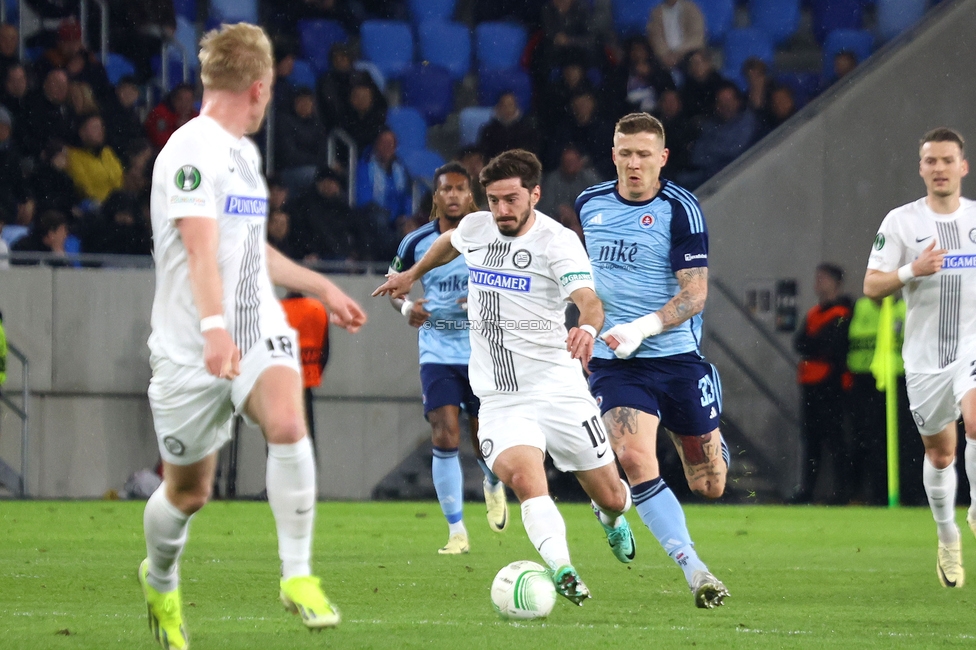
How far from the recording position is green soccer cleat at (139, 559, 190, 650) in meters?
4.88

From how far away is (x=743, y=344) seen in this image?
15.8 m

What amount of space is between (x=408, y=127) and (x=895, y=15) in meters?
6.21

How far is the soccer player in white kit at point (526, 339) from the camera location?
6.27 m

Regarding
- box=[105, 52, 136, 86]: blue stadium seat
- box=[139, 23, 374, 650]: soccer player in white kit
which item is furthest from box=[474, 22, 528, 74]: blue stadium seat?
box=[139, 23, 374, 650]: soccer player in white kit

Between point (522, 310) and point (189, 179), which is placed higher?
point (189, 179)

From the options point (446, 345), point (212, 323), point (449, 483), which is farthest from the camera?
point (446, 345)

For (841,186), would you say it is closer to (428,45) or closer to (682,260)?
(428,45)

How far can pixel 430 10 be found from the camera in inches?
752

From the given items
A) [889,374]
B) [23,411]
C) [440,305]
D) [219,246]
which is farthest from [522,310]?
[23,411]

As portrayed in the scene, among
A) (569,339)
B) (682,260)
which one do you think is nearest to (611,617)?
(569,339)

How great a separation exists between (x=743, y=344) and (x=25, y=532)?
7929mm

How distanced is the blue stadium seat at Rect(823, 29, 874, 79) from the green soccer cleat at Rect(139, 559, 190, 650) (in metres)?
14.8

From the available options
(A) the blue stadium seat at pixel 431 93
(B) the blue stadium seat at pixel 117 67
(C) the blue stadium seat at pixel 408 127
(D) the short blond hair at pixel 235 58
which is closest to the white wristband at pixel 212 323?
(D) the short blond hair at pixel 235 58

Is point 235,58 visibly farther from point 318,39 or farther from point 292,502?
point 318,39
